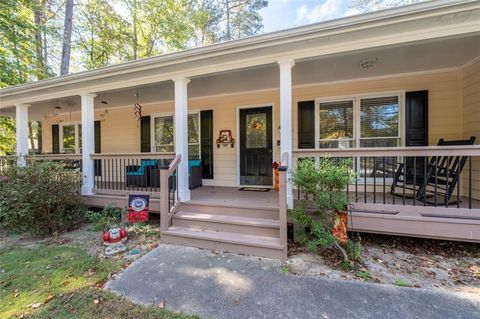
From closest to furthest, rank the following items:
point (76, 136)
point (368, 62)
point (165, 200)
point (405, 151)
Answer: point (405, 151) < point (165, 200) < point (368, 62) < point (76, 136)

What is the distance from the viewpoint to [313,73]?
4.41 metres

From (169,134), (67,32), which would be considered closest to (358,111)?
(169,134)

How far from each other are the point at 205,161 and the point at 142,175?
1.71m

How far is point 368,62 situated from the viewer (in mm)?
3871

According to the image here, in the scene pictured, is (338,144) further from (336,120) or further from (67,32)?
(67,32)

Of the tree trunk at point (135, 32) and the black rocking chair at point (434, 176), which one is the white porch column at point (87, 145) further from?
the tree trunk at point (135, 32)

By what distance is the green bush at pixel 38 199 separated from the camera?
3.96 m

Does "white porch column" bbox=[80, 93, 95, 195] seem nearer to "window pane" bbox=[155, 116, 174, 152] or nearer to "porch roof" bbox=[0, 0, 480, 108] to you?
"porch roof" bbox=[0, 0, 480, 108]

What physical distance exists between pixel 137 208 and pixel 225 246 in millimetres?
1814

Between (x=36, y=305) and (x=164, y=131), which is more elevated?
(x=164, y=131)

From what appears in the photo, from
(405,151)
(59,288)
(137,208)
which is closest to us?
(59,288)

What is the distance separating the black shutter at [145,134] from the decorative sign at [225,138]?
2.17 metres

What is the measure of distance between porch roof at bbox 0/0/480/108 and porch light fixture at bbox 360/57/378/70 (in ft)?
2.77

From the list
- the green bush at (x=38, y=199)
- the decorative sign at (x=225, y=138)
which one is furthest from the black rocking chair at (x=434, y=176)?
the green bush at (x=38, y=199)
